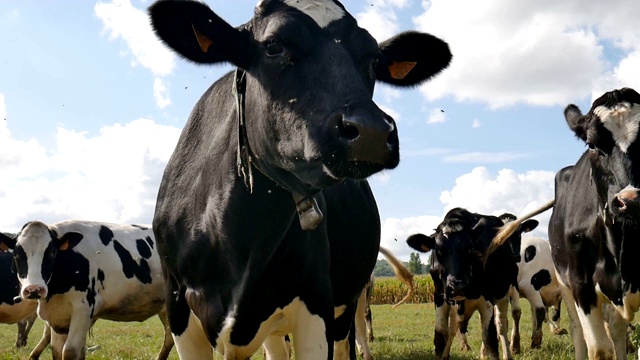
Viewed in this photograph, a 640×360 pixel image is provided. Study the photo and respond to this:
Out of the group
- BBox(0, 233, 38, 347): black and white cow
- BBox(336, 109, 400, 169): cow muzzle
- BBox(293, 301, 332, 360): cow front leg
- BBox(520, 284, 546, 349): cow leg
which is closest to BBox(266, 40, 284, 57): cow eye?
BBox(336, 109, 400, 169): cow muzzle

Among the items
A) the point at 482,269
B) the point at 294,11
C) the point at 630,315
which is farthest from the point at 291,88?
the point at 482,269

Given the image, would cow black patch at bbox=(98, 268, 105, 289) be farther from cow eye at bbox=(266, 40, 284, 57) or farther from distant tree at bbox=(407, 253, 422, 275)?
distant tree at bbox=(407, 253, 422, 275)

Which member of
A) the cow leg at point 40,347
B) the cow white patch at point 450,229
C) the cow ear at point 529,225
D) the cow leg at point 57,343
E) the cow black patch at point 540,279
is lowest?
the cow leg at point 40,347

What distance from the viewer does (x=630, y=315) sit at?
5.89 meters

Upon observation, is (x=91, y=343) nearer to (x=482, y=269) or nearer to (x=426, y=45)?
(x=482, y=269)

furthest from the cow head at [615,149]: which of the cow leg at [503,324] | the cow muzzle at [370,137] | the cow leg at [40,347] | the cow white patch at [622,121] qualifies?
the cow leg at [40,347]

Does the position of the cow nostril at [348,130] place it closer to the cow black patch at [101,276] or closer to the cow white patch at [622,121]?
the cow white patch at [622,121]

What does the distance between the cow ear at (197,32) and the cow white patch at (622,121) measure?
10.3ft

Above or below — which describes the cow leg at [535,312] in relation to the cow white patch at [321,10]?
below

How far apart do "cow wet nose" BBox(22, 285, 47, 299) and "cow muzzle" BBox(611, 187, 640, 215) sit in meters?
7.74

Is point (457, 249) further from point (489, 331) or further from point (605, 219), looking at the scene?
point (605, 219)

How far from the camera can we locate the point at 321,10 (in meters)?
3.37

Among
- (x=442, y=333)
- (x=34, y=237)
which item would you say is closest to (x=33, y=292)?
(x=34, y=237)

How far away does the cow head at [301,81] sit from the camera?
2801 millimetres
